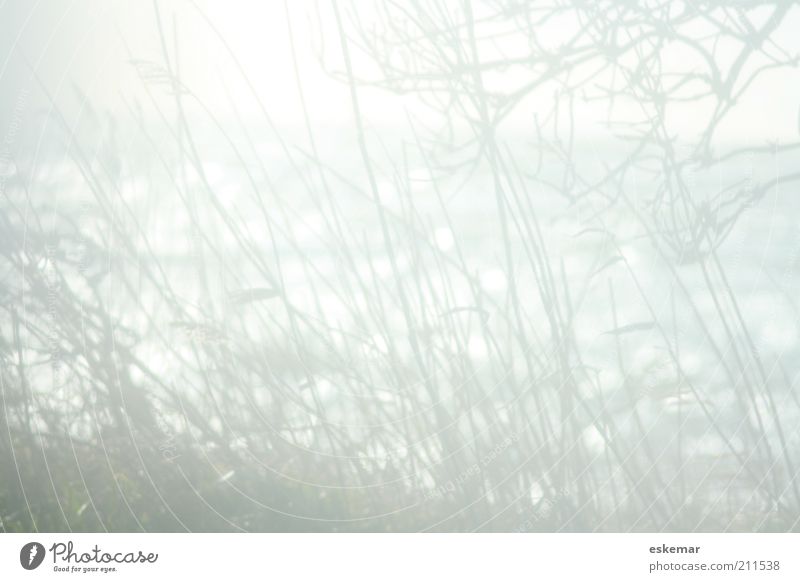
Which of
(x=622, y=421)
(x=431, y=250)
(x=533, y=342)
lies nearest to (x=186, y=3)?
(x=431, y=250)

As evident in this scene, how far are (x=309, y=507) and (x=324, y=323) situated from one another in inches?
7.9

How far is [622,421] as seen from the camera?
0.98m

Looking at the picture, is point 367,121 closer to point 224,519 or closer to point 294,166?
point 294,166

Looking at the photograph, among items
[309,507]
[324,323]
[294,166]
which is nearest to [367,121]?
[294,166]

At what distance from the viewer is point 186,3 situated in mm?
973

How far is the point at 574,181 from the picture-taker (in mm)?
991

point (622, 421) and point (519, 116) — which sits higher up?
point (519, 116)

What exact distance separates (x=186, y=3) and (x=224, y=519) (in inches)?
22.1

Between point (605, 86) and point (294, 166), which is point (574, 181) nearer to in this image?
point (605, 86)
